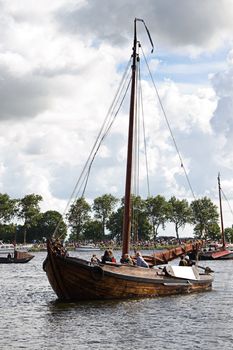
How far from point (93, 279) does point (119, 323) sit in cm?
702

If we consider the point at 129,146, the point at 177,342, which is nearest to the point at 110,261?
the point at 129,146

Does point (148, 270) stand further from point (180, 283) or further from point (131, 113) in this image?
point (131, 113)

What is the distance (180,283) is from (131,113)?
12942mm

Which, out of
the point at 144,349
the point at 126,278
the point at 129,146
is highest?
the point at 129,146

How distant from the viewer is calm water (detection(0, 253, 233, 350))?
26.6 m

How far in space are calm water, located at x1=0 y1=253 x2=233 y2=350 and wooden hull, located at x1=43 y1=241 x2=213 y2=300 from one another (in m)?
0.89

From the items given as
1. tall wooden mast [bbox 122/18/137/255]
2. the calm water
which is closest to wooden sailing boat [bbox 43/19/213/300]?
the calm water

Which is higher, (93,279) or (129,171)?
(129,171)

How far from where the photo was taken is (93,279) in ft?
125

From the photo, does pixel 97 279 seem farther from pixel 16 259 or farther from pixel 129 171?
pixel 16 259

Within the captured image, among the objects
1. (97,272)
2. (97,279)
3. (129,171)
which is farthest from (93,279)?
(129,171)

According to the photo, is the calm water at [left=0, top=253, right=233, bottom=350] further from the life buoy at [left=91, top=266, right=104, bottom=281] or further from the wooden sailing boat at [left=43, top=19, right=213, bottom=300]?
the life buoy at [left=91, top=266, right=104, bottom=281]

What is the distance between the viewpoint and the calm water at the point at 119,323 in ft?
87.3

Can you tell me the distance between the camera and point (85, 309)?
3569 centimetres
